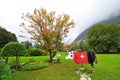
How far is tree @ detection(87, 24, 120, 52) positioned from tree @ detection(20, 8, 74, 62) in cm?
4315

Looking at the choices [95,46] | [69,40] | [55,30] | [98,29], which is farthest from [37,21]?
[98,29]

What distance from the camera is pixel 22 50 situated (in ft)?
59.2

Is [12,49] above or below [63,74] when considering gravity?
above

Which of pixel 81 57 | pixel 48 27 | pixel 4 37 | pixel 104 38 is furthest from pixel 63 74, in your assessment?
pixel 104 38

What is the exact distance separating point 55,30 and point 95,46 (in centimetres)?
4526

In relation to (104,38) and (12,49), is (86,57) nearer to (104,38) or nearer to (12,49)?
(12,49)

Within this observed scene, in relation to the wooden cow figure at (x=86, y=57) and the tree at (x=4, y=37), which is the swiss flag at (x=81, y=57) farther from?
the tree at (x=4, y=37)

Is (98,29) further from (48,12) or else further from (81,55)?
(81,55)

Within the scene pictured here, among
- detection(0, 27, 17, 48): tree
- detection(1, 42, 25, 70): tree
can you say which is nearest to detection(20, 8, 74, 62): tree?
detection(1, 42, 25, 70): tree

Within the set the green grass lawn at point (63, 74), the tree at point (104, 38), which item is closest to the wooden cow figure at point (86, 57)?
the green grass lawn at point (63, 74)

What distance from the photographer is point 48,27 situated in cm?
2302

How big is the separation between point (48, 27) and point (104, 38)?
4471 centimetres

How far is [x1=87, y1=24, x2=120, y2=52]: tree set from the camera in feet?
208

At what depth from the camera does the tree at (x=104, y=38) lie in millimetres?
63447
